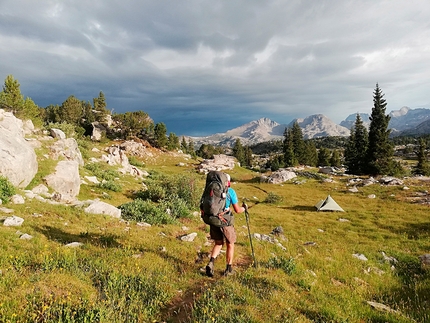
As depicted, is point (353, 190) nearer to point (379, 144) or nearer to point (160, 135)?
point (379, 144)

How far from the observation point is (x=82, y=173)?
22.5 metres

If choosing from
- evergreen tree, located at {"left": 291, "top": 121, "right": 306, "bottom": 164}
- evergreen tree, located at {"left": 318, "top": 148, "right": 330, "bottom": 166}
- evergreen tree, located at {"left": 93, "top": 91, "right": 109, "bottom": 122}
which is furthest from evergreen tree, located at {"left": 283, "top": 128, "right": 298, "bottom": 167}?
evergreen tree, located at {"left": 93, "top": 91, "right": 109, "bottom": 122}

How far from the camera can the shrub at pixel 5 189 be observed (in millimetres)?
12043

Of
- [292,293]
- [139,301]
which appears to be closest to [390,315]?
[292,293]

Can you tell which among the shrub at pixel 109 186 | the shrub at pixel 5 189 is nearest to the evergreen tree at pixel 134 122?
the shrub at pixel 109 186

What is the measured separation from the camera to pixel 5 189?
12.4 m

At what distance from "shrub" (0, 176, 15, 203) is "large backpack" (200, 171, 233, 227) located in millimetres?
10960

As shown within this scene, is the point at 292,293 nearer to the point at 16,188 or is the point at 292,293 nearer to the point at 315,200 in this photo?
the point at 16,188

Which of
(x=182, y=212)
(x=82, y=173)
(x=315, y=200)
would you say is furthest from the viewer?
(x=315, y=200)

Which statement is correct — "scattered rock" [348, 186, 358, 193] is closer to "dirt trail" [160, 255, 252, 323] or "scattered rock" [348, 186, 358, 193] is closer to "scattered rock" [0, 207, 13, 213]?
"dirt trail" [160, 255, 252, 323]

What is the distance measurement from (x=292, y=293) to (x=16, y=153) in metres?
16.4

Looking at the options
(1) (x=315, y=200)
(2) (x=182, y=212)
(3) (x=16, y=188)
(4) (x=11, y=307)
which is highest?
(3) (x=16, y=188)

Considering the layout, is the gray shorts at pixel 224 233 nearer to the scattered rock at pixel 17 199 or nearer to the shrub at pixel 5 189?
the scattered rock at pixel 17 199

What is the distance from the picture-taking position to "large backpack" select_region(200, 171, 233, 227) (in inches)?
291
